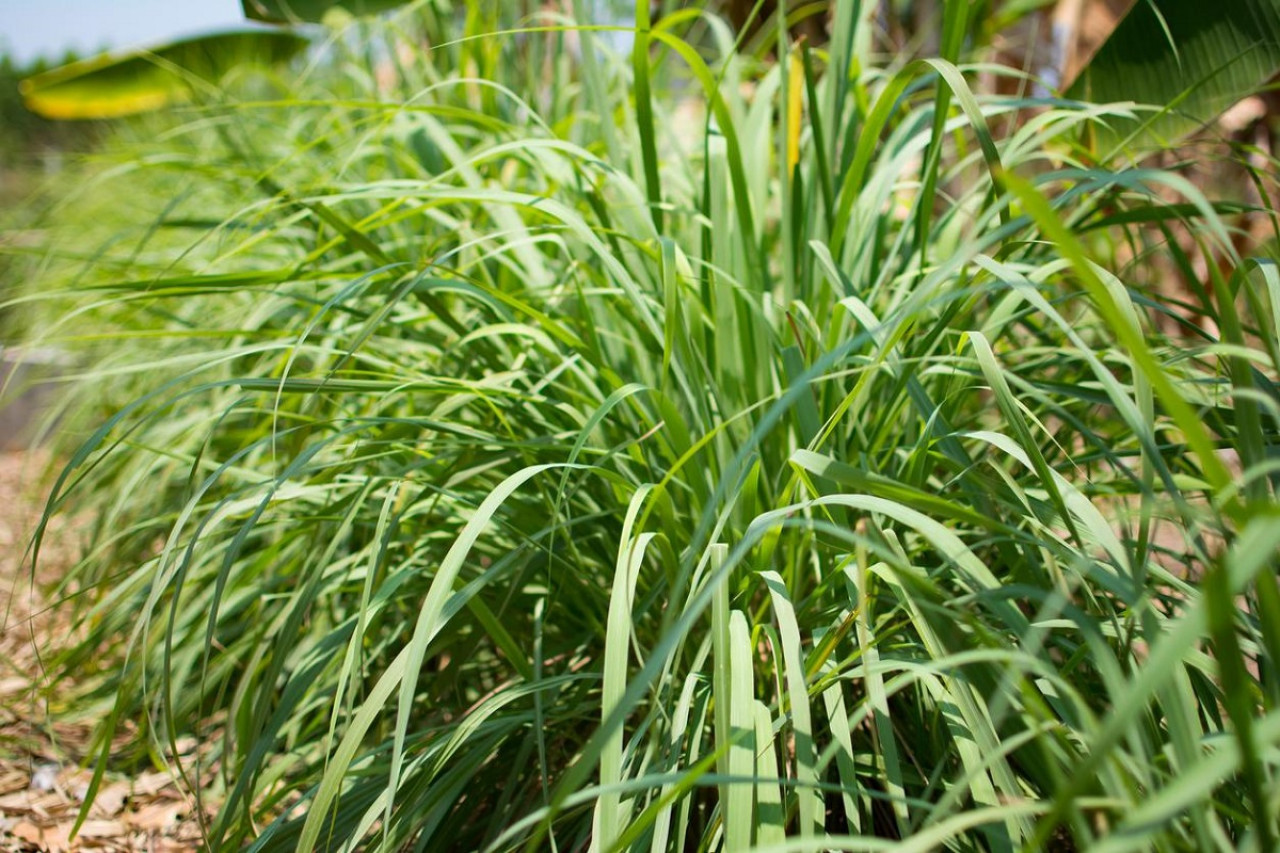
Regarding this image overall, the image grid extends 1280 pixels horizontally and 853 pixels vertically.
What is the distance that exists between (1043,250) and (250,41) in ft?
13.9

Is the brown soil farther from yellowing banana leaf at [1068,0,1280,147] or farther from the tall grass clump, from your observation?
yellowing banana leaf at [1068,0,1280,147]

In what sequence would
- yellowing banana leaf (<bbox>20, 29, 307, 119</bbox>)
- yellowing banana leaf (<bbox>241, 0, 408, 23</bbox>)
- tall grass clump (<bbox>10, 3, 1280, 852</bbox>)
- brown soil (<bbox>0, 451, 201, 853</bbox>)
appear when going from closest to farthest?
tall grass clump (<bbox>10, 3, 1280, 852</bbox>), brown soil (<bbox>0, 451, 201, 853</bbox>), yellowing banana leaf (<bbox>241, 0, 408, 23</bbox>), yellowing banana leaf (<bbox>20, 29, 307, 119</bbox>)

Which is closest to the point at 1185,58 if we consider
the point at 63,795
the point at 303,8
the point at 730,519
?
the point at 730,519

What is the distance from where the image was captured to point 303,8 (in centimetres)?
240

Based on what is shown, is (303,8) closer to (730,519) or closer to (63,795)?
(63,795)

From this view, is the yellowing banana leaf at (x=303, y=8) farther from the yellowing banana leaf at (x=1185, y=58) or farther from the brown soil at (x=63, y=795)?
the yellowing banana leaf at (x=1185, y=58)

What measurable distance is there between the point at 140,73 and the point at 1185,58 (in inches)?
204

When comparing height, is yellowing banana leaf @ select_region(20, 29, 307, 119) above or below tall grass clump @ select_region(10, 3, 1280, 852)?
above

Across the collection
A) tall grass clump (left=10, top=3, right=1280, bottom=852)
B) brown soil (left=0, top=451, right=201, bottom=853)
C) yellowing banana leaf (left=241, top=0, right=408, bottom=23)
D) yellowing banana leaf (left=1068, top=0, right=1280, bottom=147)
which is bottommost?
brown soil (left=0, top=451, right=201, bottom=853)

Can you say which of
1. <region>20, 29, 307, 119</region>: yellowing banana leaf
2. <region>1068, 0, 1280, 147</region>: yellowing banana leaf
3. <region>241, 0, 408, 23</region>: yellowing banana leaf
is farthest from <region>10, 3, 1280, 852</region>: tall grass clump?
<region>20, 29, 307, 119</region>: yellowing banana leaf

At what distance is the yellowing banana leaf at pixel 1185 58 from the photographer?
1.12 m

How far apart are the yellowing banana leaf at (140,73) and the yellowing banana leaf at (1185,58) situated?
3440 mm

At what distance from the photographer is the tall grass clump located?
1.77 feet

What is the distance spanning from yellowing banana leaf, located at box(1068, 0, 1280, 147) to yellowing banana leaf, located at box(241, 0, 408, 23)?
163cm
